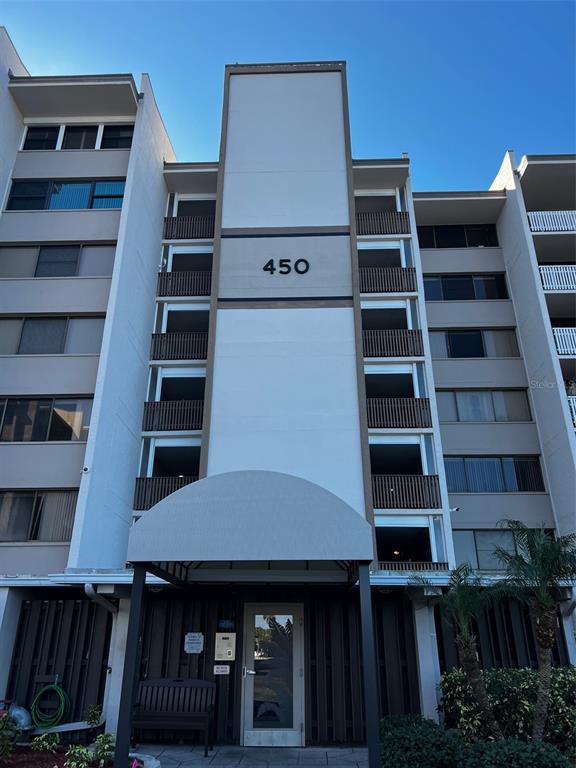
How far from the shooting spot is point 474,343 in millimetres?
19812

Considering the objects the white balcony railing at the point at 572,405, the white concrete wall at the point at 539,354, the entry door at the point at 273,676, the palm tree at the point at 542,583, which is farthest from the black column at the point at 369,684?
the white balcony railing at the point at 572,405

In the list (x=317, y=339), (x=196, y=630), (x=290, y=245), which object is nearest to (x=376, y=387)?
(x=317, y=339)

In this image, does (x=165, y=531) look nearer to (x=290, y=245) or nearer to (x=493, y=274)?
(x=290, y=245)

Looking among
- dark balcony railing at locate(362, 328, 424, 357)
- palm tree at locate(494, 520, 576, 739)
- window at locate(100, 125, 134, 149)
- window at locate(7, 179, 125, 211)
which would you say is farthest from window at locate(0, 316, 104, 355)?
palm tree at locate(494, 520, 576, 739)

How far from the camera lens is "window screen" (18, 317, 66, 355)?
636 inches

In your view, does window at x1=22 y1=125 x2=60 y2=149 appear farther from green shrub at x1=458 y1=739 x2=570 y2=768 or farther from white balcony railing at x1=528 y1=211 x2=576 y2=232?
green shrub at x1=458 y1=739 x2=570 y2=768

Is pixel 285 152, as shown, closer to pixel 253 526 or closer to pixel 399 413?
pixel 399 413

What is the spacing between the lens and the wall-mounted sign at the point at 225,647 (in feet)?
36.6

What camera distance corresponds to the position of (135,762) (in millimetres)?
7734

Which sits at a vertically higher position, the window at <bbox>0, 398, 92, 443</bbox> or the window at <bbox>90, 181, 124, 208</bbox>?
the window at <bbox>90, 181, 124, 208</bbox>

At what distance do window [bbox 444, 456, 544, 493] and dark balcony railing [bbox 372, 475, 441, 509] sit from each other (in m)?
1.82

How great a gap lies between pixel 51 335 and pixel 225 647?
10.2 metres

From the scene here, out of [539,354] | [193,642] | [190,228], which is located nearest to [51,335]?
[190,228]

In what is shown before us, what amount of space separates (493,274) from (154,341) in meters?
12.6
